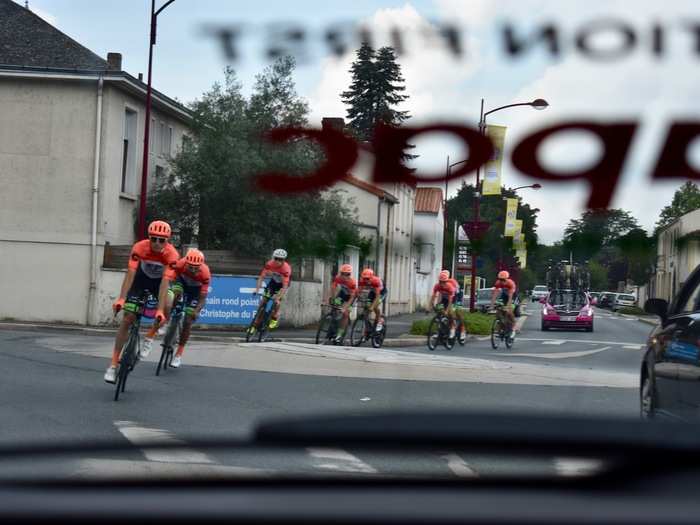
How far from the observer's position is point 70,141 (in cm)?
917

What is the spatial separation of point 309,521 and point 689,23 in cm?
206

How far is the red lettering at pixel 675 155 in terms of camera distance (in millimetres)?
3561

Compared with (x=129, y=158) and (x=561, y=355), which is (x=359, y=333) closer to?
(x=561, y=355)

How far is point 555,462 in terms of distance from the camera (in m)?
1.66

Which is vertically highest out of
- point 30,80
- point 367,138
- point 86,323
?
point 30,80

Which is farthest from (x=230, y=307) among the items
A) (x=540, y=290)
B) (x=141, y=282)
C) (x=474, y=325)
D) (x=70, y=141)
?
(x=540, y=290)

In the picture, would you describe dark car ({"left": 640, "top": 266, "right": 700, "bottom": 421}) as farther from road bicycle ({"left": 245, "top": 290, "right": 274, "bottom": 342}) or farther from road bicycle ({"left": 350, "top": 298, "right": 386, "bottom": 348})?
road bicycle ({"left": 350, "top": 298, "right": 386, "bottom": 348})

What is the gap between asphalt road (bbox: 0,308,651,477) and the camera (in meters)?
9.09

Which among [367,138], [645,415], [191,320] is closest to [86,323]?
[191,320]

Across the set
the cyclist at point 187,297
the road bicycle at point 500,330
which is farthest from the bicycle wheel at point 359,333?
the cyclist at point 187,297

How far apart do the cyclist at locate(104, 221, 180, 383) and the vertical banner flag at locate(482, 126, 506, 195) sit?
25.4ft

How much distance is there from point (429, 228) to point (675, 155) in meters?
0.99

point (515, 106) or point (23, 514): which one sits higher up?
point (515, 106)

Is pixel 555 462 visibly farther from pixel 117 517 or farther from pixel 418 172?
pixel 418 172
